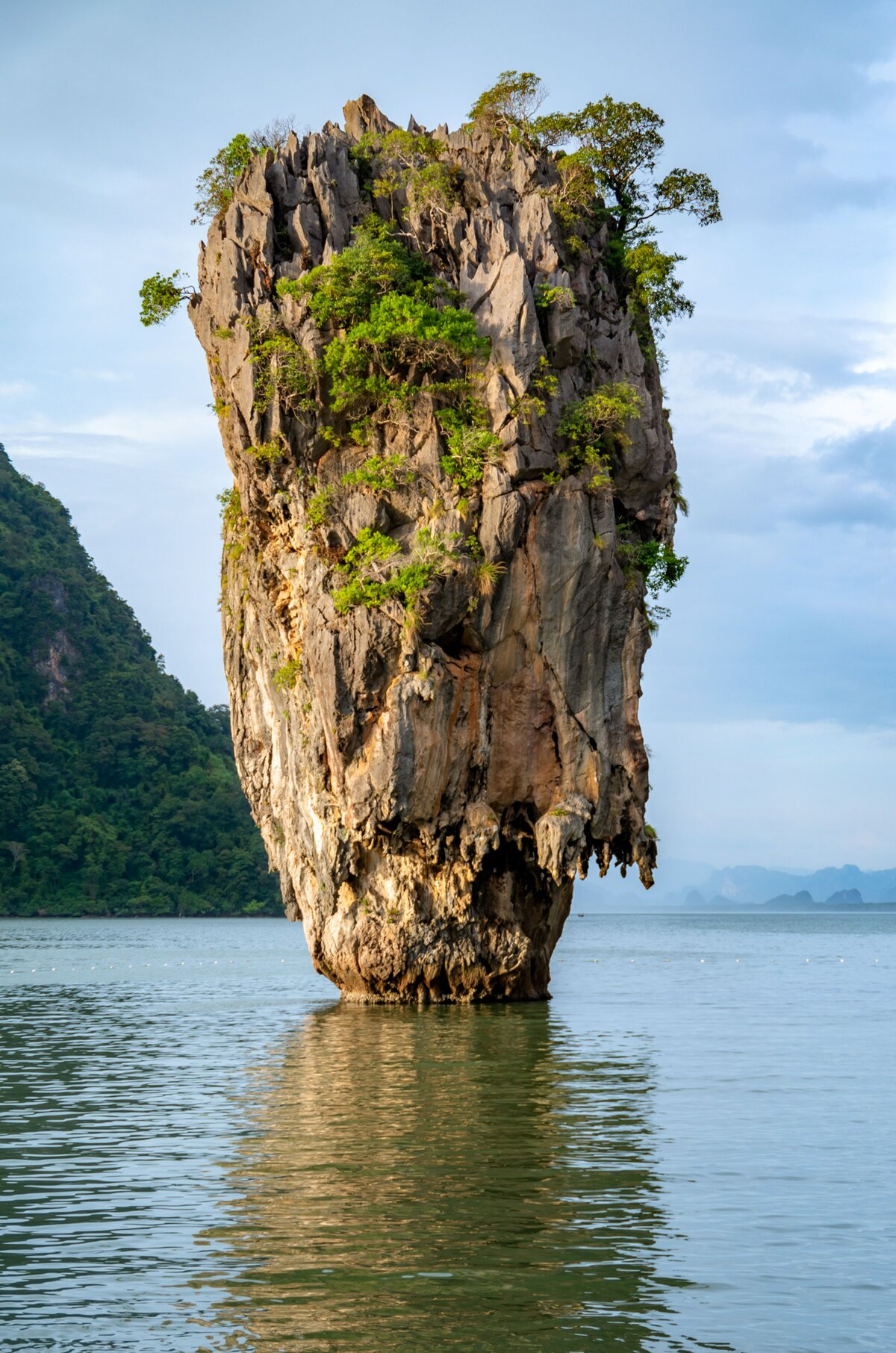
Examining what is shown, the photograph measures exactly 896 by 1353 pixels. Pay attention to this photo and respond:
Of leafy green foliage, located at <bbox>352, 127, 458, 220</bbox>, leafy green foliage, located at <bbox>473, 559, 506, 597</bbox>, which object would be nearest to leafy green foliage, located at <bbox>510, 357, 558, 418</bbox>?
leafy green foliage, located at <bbox>473, 559, 506, 597</bbox>

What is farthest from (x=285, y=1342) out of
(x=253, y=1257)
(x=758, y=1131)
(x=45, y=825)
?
(x=45, y=825)

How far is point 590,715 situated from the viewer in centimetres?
2927

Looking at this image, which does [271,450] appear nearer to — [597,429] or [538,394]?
[538,394]

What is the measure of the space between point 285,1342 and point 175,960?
4995 cm

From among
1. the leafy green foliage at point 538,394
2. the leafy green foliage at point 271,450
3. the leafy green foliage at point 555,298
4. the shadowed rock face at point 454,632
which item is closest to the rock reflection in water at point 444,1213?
the shadowed rock face at point 454,632

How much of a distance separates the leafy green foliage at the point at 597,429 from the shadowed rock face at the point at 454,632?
1.40ft

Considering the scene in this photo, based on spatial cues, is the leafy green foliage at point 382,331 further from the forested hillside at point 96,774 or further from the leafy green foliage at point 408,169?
the forested hillside at point 96,774

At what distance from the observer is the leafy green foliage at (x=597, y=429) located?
1145 inches

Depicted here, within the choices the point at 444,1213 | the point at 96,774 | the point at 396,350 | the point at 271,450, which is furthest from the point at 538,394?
the point at 96,774

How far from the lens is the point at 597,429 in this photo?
29.9 m

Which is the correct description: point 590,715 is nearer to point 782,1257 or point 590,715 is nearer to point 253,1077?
point 253,1077

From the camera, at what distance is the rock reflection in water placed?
9508 mm

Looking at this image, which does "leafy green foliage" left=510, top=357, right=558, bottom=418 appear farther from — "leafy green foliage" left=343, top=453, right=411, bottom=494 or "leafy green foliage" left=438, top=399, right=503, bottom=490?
"leafy green foliage" left=343, top=453, right=411, bottom=494

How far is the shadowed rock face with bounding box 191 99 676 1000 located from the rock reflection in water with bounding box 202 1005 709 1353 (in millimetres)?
7091
